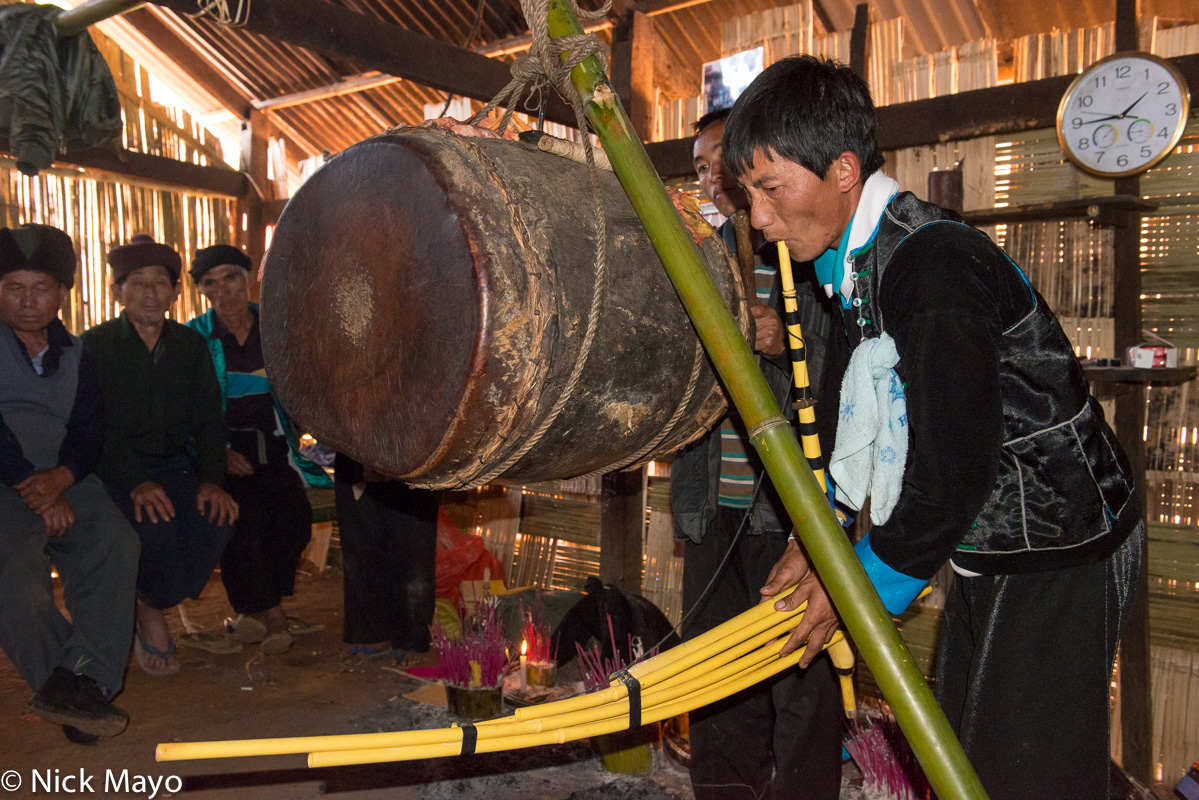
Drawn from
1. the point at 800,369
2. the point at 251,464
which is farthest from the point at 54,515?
the point at 800,369

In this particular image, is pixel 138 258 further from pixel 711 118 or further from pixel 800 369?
pixel 800 369

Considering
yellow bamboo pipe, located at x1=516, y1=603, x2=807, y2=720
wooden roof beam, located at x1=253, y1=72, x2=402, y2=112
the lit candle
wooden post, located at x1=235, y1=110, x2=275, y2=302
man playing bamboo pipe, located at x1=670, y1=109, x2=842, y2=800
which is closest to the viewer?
yellow bamboo pipe, located at x1=516, y1=603, x2=807, y2=720

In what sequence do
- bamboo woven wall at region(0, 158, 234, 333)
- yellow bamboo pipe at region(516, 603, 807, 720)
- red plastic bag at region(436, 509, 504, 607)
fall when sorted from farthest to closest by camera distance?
bamboo woven wall at region(0, 158, 234, 333) → red plastic bag at region(436, 509, 504, 607) → yellow bamboo pipe at region(516, 603, 807, 720)

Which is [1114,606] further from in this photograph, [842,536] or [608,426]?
[608,426]

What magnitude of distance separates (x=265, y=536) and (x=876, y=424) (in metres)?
3.68

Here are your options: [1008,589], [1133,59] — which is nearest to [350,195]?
[1008,589]

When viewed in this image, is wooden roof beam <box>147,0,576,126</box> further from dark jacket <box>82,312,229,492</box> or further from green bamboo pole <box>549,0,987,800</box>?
green bamboo pole <box>549,0,987,800</box>

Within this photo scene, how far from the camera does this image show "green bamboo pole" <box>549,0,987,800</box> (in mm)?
1292

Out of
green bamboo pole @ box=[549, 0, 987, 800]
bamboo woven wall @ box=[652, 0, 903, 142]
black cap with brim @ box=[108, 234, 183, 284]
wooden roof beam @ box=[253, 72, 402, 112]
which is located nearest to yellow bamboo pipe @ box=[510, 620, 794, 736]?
green bamboo pole @ box=[549, 0, 987, 800]

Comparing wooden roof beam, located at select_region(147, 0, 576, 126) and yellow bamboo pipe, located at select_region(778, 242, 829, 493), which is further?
wooden roof beam, located at select_region(147, 0, 576, 126)

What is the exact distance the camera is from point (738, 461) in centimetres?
266

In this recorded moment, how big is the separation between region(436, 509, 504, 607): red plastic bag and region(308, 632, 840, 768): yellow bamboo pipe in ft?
10.4

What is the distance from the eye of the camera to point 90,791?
2.79 meters

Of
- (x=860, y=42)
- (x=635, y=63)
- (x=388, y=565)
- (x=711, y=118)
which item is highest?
(x=635, y=63)
